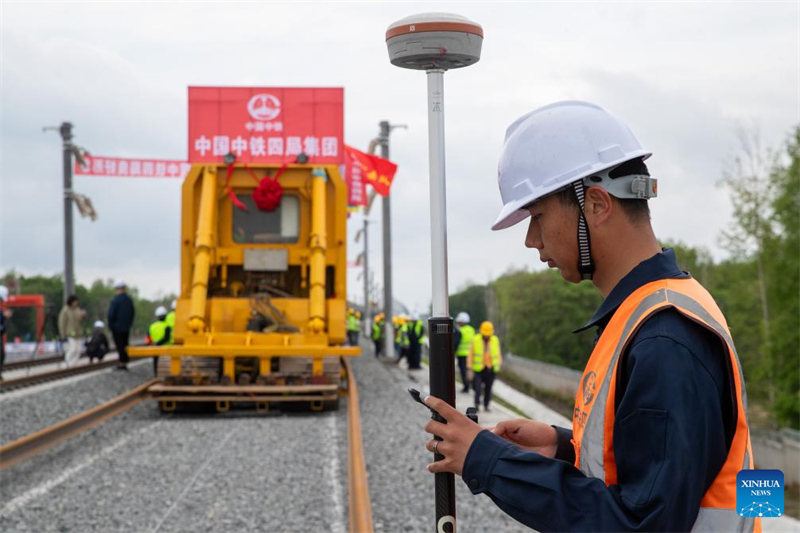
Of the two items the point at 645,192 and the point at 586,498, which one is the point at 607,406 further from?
the point at 645,192

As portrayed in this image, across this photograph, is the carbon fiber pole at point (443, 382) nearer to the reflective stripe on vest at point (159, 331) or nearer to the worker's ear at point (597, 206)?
the worker's ear at point (597, 206)

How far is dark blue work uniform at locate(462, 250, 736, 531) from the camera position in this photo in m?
1.62

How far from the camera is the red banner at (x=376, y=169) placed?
75.0ft

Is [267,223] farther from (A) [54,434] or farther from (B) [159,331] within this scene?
(A) [54,434]

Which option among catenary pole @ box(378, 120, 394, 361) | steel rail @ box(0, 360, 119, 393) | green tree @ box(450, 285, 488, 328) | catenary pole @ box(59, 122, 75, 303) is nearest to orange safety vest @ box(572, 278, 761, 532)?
steel rail @ box(0, 360, 119, 393)

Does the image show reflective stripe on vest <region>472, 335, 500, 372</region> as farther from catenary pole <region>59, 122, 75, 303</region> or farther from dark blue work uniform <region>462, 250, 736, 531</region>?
dark blue work uniform <region>462, 250, 736, 531</region>

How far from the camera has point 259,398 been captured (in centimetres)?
1266

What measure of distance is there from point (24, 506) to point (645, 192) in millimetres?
6607

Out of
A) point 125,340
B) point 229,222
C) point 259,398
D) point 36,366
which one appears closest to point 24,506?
point 259,398

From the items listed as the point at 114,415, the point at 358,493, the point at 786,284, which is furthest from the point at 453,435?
the point at 786,284

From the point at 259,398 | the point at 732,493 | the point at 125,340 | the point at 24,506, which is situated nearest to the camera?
the point at 732,493

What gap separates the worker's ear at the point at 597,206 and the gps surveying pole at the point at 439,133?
48 centimetres

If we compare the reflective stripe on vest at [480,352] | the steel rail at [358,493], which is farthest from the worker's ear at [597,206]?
the reflective stripe on vest at [480,352]

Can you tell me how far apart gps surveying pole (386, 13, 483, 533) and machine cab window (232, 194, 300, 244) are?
12132 millimetres
